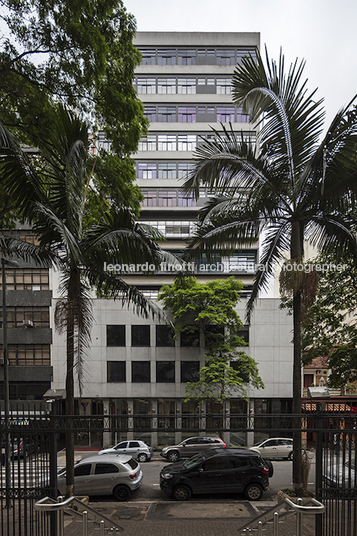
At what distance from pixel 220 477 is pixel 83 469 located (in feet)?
15.0

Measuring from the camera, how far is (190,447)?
19.5 metres

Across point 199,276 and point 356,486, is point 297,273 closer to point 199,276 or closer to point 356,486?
point 356,486

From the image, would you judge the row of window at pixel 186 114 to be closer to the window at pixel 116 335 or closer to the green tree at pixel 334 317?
the window at pixel 116 335

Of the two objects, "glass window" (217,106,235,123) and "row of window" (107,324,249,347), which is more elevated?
"glass window" (217,106,235,123)

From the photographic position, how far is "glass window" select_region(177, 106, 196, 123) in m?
36.3

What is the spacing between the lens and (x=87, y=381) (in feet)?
→ 86.8

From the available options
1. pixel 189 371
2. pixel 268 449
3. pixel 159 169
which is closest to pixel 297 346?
pixel 268 449

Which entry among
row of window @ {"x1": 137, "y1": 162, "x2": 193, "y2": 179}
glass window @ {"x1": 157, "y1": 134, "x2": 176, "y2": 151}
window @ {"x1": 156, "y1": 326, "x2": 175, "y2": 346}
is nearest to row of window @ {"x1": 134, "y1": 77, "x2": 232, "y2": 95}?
glass window @ {"x1": 157, "y1": 134, "x2": 176, "y2": 151}

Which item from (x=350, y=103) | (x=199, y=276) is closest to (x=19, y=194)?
(x=350, y=103)

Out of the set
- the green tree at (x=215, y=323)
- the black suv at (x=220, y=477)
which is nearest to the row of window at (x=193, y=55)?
the green tree at (x=215, y=323)

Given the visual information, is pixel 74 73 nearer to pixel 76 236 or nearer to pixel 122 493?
pixel 76 236

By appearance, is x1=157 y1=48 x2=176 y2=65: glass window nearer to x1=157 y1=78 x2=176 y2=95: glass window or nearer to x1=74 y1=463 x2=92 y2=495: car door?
x1=157 y1=78 x2=176 y2=95: glass window

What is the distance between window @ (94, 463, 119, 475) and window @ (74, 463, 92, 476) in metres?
0.26

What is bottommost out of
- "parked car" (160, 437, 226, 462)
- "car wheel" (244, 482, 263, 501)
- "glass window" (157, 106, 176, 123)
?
"parked car" (160, 437, 226, 462)
